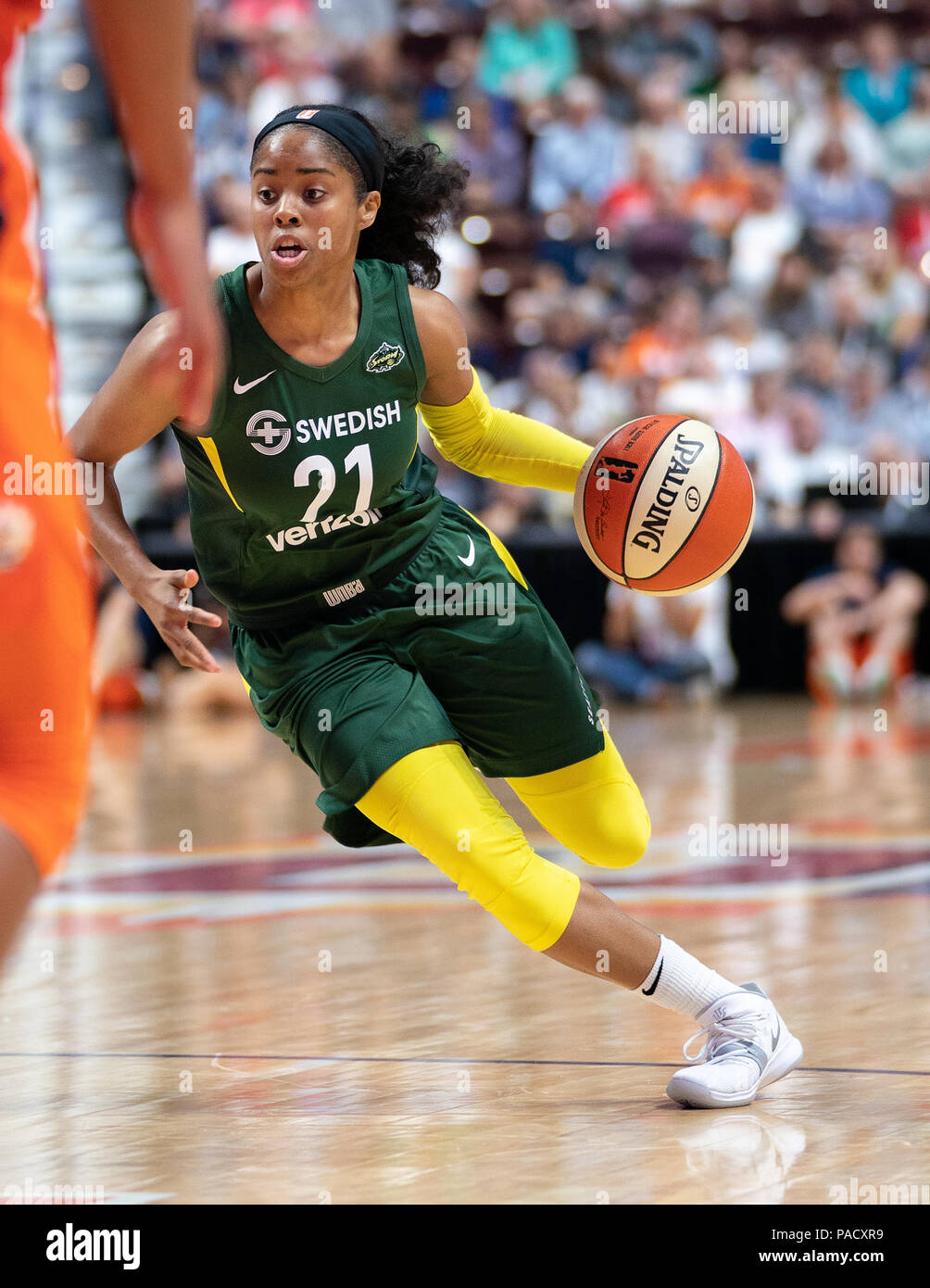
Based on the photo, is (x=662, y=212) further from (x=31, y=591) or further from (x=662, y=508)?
(x=31, y=591)

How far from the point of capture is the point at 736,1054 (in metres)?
3.73

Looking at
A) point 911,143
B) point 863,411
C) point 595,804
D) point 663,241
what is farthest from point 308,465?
point 911,143

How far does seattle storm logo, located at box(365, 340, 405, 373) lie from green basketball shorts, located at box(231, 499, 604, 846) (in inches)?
16.1

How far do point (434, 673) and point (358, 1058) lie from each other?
0.86m

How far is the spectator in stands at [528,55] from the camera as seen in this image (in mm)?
16031

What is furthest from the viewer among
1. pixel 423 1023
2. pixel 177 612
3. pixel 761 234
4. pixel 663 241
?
pixel 663 241

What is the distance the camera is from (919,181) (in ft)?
48.3

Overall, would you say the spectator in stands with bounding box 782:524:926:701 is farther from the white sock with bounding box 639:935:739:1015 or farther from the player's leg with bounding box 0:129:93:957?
the player's leg with bounding box 0:129:93:957

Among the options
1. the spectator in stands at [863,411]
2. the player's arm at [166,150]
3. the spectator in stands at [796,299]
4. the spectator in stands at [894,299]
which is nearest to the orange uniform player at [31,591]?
the player's arm at [166,150]

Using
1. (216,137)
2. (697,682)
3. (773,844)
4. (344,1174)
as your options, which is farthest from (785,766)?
(216,137)

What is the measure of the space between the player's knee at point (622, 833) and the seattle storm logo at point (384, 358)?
1.04m

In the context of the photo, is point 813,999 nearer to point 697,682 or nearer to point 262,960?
point 262,960

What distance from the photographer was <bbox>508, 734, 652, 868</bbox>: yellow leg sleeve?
13.3 feet

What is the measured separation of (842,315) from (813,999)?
32.4ft
